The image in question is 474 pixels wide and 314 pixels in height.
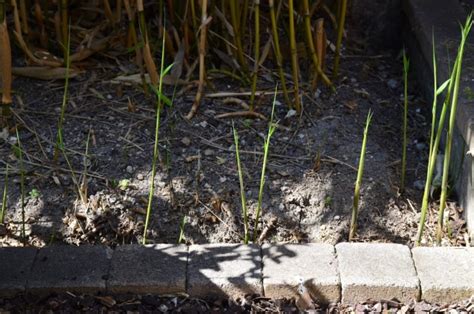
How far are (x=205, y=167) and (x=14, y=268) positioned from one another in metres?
0.73

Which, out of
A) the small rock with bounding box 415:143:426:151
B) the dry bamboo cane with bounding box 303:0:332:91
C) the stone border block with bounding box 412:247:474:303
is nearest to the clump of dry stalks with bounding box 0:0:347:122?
the dry bamboo cane with bounding box 303:0:332:91

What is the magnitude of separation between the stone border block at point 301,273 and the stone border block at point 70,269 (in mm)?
Result: 468

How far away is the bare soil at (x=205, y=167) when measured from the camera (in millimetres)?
2727

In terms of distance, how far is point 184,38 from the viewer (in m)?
3.29

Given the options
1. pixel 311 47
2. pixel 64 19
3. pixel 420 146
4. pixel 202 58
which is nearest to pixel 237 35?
pixel 202 58

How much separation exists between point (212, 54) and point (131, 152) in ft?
2.13

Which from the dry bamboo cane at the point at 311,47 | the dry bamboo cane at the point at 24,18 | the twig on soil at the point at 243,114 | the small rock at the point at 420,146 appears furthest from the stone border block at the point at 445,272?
the dry bamboo cane at the point at 24,18

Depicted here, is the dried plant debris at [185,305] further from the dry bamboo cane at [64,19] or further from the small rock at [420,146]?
the dry bamboo cane at [64,19]

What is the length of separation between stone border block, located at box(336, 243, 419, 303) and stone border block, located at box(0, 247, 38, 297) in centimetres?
89

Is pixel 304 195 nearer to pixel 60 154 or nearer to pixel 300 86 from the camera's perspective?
pixel 300 86

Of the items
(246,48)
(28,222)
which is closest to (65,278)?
(28,222)

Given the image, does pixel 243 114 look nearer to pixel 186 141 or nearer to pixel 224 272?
pixel 186 141

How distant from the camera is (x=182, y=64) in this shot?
10.9 ft

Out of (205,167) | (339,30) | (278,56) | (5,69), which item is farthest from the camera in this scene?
(339,30)
